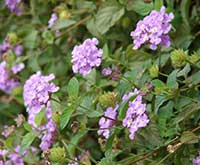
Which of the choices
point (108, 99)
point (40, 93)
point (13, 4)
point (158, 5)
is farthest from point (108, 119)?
point (13, 4)

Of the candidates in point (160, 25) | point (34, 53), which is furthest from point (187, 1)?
point (34, 53)

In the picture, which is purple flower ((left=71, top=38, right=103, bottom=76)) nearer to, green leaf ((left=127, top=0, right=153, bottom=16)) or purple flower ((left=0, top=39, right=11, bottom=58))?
green leaf ((left=127, top=0, right=153, bottom=16))

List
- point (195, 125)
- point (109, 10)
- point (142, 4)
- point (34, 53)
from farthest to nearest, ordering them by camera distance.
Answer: point (34, 53), point (109, 10), point (142, 4), point (195, 125)

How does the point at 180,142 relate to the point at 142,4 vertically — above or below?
below

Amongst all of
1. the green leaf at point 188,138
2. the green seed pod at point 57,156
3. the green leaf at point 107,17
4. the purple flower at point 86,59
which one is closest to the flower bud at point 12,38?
the green leaf at point 107,17

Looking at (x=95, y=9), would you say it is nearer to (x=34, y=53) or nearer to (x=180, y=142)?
(x=34, y=53)

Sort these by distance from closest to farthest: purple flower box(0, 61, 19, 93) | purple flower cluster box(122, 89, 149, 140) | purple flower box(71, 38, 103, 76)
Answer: purple flower cluster box(122, 89, 149, 140) < purple flower box(71, 38, 103, 76) < purple flower box(0, 61, 19, 93)

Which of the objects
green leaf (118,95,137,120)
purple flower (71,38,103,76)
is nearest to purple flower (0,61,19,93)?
purple flower (71,38,103,76)
